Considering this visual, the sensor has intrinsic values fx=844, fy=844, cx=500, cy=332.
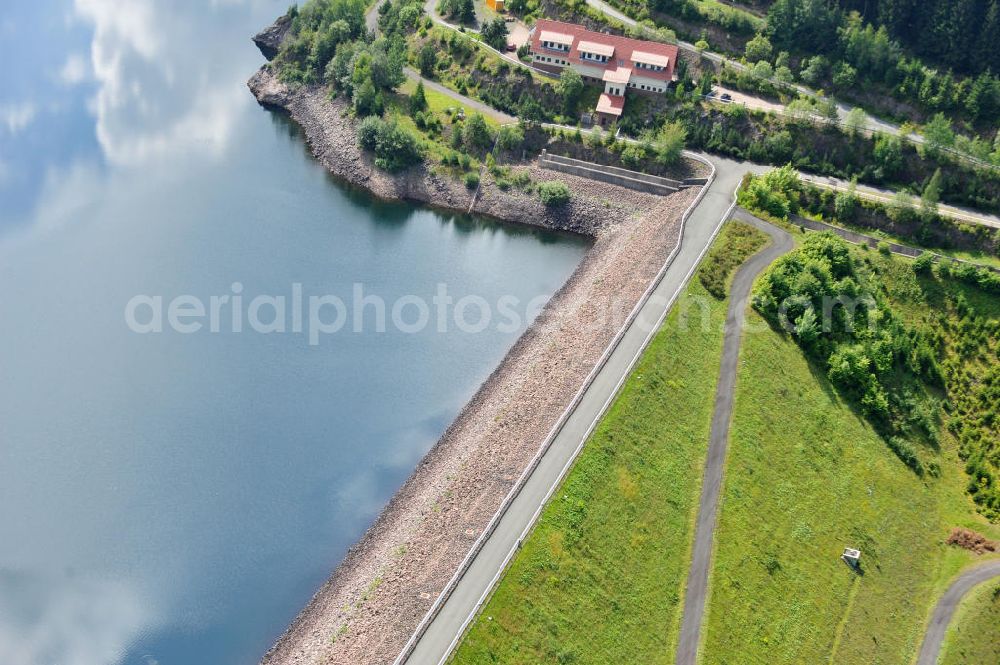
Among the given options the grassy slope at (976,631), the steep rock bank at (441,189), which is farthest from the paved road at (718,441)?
the grassy slope at (976,631)

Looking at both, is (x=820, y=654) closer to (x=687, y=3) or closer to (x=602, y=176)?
(x=602, y=176)

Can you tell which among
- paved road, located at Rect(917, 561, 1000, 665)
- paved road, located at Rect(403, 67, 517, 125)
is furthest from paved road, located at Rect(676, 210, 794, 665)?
paved road, located at Rect(403, 67, 517, 125)

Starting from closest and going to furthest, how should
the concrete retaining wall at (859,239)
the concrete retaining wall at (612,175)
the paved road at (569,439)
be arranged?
the paved road at (569,439) < the concrete retaining wall at (859,239) < the concrete retaining wall at (612,175)

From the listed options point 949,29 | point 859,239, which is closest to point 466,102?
point 859,239

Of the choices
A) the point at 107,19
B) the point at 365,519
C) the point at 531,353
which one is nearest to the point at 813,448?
the point at 531,353

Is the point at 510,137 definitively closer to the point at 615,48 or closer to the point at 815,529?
the point at 615,48

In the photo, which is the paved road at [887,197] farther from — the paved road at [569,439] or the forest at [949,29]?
the forest at [949,29]
